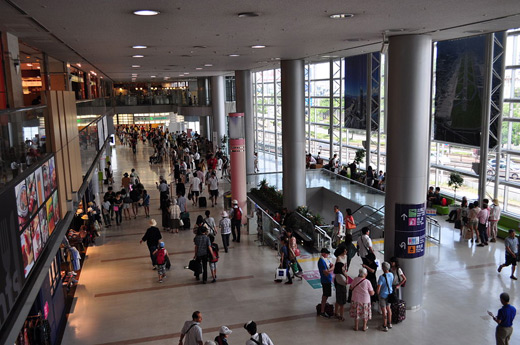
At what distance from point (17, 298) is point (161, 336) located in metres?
4.15

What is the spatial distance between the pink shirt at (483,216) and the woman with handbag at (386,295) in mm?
6089

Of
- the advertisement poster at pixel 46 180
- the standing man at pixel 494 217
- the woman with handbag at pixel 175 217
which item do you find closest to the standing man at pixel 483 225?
the standing man at pixel 494 217

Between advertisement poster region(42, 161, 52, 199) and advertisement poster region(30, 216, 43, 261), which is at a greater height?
advertisement poster region(42, 161, 52, 199)

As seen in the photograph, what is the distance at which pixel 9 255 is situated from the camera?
4.45 m

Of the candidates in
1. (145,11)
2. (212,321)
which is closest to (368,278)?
(212,321)

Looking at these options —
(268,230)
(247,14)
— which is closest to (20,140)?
(247,14)

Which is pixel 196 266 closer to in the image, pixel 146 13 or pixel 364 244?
pixel 364 244

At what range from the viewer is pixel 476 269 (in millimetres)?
11602

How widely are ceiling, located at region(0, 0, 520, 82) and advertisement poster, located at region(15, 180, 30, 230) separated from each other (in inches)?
79.6

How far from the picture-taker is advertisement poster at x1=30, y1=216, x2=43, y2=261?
5582mm

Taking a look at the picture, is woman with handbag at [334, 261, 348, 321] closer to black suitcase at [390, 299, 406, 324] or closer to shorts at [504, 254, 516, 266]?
black suitcase at [390, 299, 406, 324]

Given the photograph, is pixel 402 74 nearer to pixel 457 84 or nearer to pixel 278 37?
pixel 278 37

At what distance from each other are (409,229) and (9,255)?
7.21 m

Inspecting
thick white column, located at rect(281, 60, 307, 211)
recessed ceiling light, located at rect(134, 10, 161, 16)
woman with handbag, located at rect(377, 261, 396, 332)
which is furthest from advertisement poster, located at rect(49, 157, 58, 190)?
thick white column, located at rect(281, 60, 307, 211)
